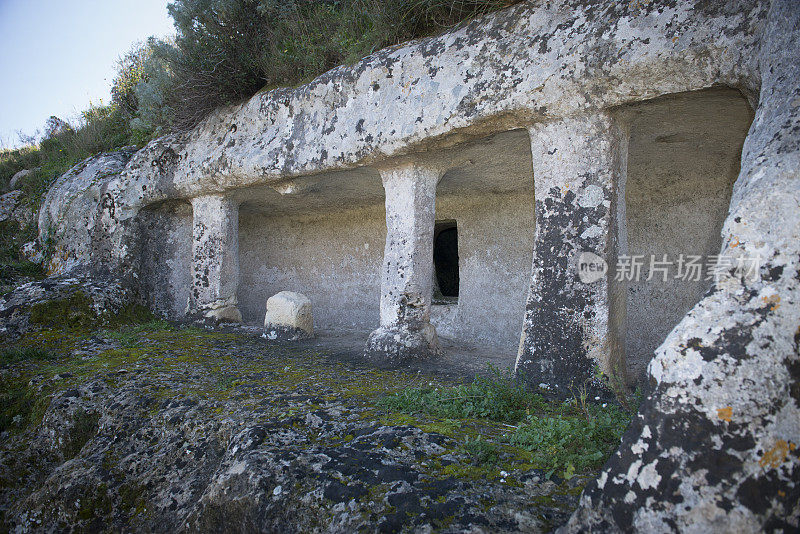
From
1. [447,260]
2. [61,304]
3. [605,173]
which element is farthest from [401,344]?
[447,260]

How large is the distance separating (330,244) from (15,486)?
18.5 feet

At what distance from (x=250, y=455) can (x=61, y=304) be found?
514cm

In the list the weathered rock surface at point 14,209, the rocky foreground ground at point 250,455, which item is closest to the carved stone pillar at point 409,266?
the rocky foreground ground at point 250,455

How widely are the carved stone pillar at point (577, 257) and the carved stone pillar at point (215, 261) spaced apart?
4503mm

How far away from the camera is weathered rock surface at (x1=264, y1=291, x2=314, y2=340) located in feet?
20.2

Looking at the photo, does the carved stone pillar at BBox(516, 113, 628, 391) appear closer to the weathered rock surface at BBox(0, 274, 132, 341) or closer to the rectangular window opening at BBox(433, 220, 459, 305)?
the weathered rock surface at BBox(0, 274, 132, 341)

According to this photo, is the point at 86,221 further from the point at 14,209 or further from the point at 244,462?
the point at 244,462

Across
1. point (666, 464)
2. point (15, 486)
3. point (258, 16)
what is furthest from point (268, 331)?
point (666, 464)

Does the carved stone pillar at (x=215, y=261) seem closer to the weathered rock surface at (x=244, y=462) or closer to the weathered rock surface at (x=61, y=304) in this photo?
the weathered rock surface at (x=61, y=304)

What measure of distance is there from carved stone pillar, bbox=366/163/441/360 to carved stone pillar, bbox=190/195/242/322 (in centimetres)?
281

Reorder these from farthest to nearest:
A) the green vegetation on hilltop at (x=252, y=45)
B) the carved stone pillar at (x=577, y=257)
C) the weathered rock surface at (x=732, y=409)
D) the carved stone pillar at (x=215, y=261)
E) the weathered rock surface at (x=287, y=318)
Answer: the carved stone pillar at (x=215, y=261) → the weathered rock surface at (x=287, y=318) → the green vegetation on hilltop at (x=252, y=45) → the carved stone pillar at (x=577, y=257) → the weathered rock surface at (x=732, y=409)

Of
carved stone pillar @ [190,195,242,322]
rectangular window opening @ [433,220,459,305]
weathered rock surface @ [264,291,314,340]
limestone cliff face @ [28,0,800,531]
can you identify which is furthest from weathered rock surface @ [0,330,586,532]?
rectangular window opening @ [433,220,459,305]

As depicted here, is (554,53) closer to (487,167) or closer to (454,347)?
(487,167)

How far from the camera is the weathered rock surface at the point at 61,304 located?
19.2 ft
